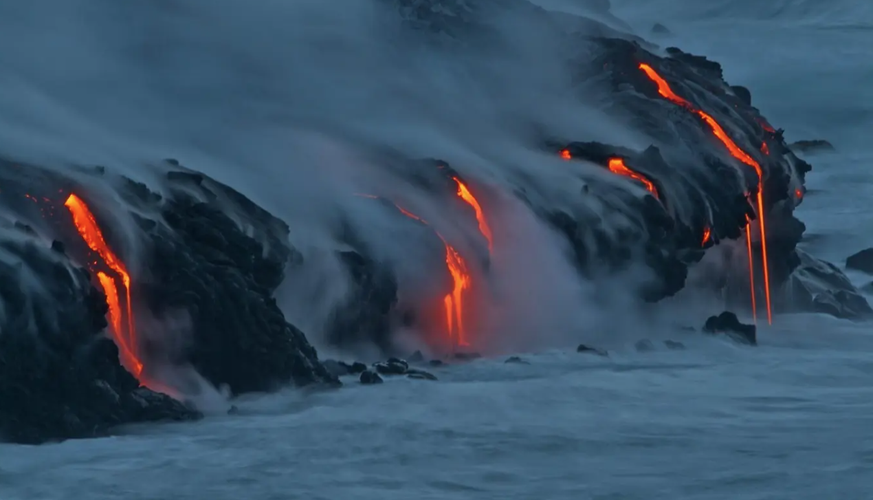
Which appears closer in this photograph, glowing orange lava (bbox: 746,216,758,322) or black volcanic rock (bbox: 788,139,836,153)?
glowing orange lava (bbox: 746,216,758,322)

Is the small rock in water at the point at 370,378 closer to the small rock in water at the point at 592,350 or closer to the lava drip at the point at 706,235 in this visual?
the small rock in water at the point at 592,350

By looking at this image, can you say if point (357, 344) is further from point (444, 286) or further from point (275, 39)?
point (275, 39)

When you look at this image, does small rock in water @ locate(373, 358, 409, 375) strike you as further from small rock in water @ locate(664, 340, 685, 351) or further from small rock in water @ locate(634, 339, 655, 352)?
small rock in water @ locate(664, 340, 685, 351)

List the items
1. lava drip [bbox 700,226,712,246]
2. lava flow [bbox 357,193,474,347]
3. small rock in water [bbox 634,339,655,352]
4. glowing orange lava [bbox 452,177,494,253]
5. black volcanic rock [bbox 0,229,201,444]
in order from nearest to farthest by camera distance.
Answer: black volcanic rock [bbox 0,229,201,444] → lava flow [bbox 357,193,474,347] → small rock in water [bbox 634,339,655,352] → glowing orange lava [bbox 452,177,494,253] → lava drip [bbox 700,226,712,246]

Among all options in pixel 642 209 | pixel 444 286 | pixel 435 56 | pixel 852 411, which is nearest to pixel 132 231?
pixel 444 286

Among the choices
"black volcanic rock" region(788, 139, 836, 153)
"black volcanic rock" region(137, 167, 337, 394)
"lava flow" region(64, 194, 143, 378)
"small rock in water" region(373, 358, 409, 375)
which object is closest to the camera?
"lava flow" region(64, 194, 143, 378)

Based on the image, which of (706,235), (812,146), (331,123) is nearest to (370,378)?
(331,123)

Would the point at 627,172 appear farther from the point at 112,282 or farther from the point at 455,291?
the point at 112,282

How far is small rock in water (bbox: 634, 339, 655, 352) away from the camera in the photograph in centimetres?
1844

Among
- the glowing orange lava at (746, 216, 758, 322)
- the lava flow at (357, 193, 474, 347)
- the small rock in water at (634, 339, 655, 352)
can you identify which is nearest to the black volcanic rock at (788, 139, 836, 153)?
the glowing orange lava at (746, 216, 758, 322)

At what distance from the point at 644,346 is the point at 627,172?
278 centimetres

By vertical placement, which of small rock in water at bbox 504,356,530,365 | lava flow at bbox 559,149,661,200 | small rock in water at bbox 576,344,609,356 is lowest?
small rock in water at bbox 504,356,530,365

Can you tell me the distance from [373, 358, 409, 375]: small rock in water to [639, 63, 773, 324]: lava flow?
7224mm

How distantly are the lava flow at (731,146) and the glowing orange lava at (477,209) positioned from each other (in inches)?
165
